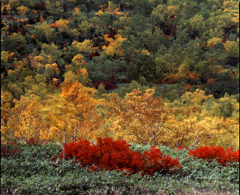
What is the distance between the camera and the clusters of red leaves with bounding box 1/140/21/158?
5.21 meters

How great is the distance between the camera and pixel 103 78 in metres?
7.99

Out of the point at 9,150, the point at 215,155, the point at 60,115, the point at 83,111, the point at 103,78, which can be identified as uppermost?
the point at 60,115

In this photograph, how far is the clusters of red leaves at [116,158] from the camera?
456 centimetres

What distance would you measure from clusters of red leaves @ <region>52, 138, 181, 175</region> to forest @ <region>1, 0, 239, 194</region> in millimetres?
77

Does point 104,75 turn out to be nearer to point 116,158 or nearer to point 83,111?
point 83,111

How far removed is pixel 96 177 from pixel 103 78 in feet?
15.2

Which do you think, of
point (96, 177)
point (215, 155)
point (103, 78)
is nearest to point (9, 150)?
point (96, 177)

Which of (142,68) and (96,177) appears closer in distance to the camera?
(96,177)

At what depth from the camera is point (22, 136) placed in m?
6.36

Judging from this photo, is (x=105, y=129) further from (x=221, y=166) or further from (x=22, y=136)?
(x=221, y=166)

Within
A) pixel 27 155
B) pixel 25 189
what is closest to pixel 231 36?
pixel 27 155

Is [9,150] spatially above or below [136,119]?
above

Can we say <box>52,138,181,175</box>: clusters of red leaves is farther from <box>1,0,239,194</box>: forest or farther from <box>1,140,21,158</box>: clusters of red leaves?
<box>1,140,21,158</box>: clusters of red leaves

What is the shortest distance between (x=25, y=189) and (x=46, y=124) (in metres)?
2.65
